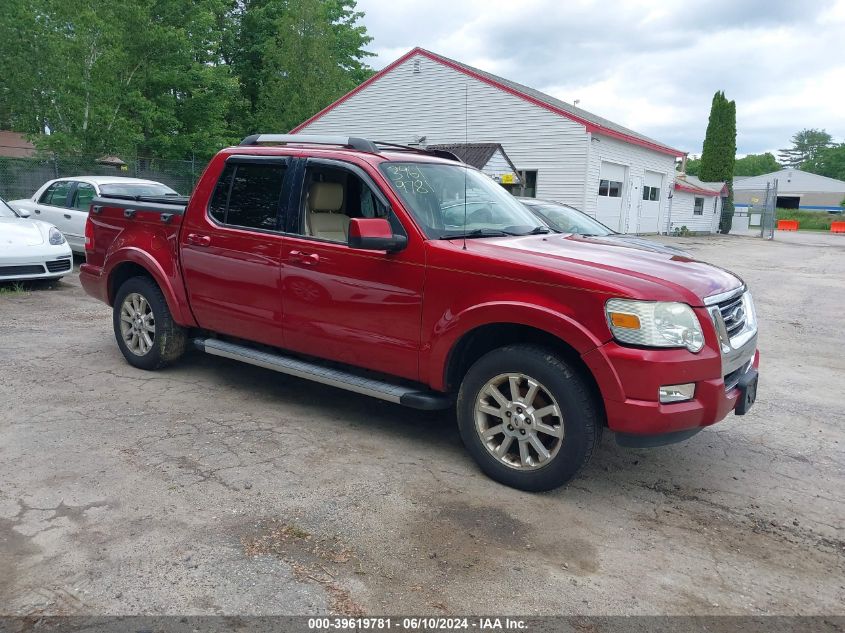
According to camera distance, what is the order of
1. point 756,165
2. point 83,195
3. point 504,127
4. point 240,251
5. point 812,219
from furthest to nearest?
point 756,165
point 812,219
point 504,127
point 83,195
point 240,251

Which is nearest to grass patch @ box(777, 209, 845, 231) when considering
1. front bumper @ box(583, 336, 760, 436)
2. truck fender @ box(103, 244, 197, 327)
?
front bumper @ box(583, 336, 760, 436)

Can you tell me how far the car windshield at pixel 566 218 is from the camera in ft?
31.1

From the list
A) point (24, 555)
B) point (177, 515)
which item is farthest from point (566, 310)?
point (24, 555)

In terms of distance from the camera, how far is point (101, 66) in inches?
841

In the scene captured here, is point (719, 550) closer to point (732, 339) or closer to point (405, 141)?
point (732, 339)

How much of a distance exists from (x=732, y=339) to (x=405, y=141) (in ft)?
83.9

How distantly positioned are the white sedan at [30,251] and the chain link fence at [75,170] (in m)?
9.97

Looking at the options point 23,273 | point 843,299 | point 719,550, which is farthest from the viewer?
point 843,299

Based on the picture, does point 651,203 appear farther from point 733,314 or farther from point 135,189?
point 733,314

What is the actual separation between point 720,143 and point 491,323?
5161 cm

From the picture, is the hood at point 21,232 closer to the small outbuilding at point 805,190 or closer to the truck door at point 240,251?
the truck door at point 240,251

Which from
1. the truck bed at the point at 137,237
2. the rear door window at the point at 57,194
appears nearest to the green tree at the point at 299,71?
the rear door window at the point at 57,194

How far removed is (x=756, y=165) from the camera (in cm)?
13775

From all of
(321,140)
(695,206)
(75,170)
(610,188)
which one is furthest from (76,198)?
(695,206)
